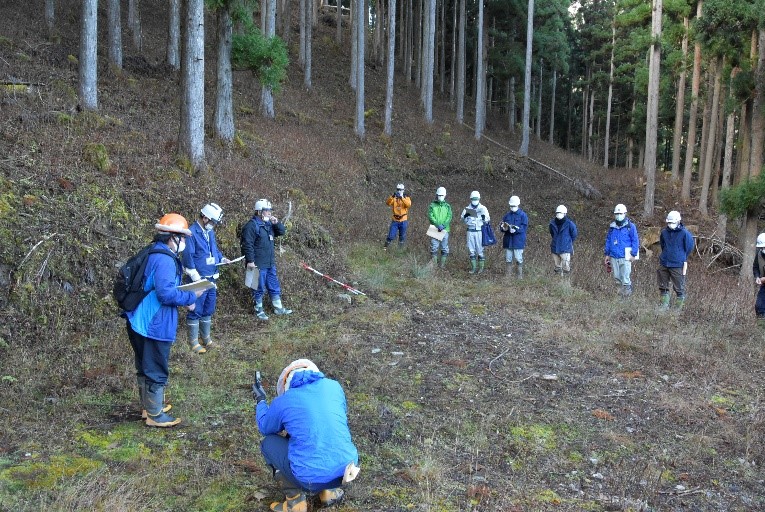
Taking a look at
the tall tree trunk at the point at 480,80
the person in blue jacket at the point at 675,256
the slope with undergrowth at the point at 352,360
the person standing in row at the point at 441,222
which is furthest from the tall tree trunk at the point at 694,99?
the person standing in row at the point at 441,222

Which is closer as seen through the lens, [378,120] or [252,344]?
[252,344]

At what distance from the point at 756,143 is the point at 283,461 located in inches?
668

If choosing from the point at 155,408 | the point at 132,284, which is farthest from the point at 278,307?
the point at 132,284

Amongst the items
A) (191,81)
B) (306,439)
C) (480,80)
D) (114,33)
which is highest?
(480,80)

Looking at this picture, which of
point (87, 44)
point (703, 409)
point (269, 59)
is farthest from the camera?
point (269, 59)

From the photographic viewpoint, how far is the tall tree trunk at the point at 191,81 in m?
11.8

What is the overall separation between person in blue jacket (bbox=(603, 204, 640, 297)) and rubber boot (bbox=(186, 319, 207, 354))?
8.12m

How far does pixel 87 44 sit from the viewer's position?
41.7 ft

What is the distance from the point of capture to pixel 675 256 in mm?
11195

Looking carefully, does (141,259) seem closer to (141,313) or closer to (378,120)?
(141,313)

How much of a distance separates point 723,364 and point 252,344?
6.48 m

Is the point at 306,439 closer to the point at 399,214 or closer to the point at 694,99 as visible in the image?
the point at 399,214

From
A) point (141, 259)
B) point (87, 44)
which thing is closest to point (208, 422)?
point (141, 259)

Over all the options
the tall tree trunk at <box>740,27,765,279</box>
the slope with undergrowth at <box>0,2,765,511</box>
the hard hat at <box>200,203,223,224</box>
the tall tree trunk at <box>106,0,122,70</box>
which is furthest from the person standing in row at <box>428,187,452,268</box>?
the tall tree trunk at <box>106,0,122,70</box>
